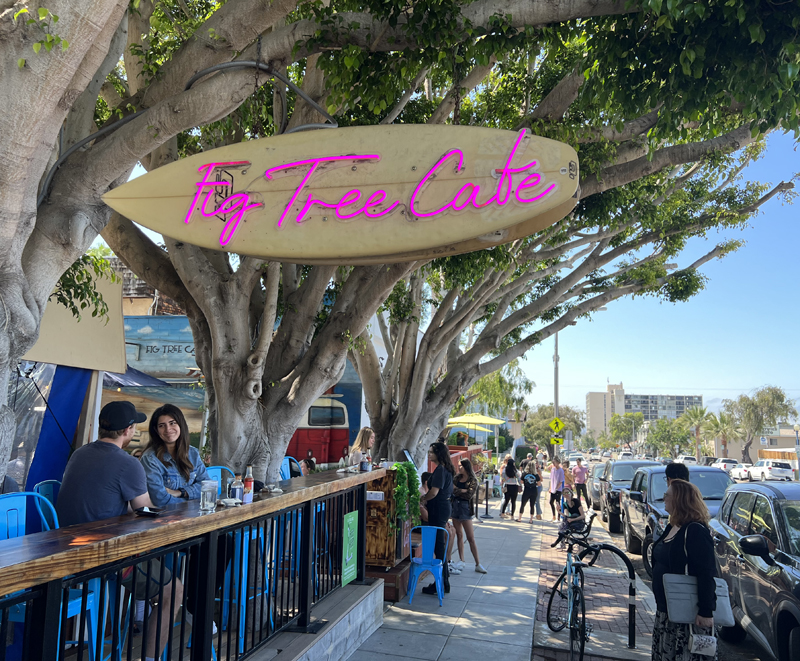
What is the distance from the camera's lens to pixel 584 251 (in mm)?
14711

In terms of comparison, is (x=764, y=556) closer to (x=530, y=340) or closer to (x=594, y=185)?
(x=594, y=185)

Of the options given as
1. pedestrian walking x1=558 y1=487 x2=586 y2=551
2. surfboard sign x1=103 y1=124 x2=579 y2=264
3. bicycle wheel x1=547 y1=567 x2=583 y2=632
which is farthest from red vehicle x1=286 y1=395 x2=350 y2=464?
surfboard sign x1=103 y1=124 x2=579 y2=264

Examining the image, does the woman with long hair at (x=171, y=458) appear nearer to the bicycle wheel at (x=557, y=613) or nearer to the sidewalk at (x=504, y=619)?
the sidewalk at (x=504, y=619)

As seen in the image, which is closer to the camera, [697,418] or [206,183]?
[206,183]

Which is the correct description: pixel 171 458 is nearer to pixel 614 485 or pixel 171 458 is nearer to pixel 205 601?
pixel 205 601

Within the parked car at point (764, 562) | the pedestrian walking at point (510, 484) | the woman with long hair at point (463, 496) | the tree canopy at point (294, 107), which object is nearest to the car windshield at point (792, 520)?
the parked car at point (764, 562)

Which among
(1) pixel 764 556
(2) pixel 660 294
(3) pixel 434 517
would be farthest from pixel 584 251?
(1) pixel 764 556

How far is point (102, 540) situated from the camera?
2.73 m

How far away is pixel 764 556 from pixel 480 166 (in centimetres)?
A: 432

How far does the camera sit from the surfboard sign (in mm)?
3461

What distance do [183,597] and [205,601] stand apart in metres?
0.22

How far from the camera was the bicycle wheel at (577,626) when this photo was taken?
5.62m

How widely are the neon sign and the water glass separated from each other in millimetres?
1468

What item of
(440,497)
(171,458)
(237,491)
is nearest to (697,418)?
(440,497)
